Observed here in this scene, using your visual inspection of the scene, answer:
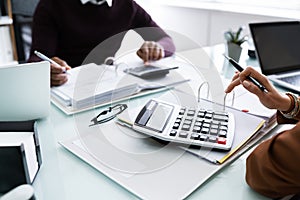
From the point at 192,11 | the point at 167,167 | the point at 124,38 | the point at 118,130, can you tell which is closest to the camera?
the point at 167,167

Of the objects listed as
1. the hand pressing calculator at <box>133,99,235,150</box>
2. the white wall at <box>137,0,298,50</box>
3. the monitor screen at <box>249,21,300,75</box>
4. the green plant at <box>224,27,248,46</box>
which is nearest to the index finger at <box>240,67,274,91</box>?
the hand pressing calculator at <box>133,99,235,150</box>

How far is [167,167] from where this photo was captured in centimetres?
55

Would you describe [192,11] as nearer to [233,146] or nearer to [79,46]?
[79,46]

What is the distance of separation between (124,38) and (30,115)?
27.8 inches

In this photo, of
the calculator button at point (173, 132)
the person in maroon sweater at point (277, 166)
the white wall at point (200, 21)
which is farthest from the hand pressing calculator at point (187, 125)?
the white wall at point (200, 21)

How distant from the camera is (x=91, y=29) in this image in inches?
53.7

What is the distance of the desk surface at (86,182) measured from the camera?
0.49 meters

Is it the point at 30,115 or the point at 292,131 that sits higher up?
the point at 292,131

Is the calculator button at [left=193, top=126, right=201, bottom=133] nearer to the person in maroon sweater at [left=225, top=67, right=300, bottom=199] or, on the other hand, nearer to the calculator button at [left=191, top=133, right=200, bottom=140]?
the calculator button at [left=191, top=133, right=200, bottom=140]

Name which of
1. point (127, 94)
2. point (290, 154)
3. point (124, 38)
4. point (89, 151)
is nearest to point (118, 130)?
point (89, 151)

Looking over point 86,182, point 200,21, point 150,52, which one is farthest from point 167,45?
point 200,21

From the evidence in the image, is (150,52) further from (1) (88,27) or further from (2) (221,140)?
(2) (221,140)

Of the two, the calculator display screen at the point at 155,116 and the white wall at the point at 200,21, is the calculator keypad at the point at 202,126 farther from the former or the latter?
the white wall at the point at 200,21

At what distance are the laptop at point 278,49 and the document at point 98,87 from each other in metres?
0.33
